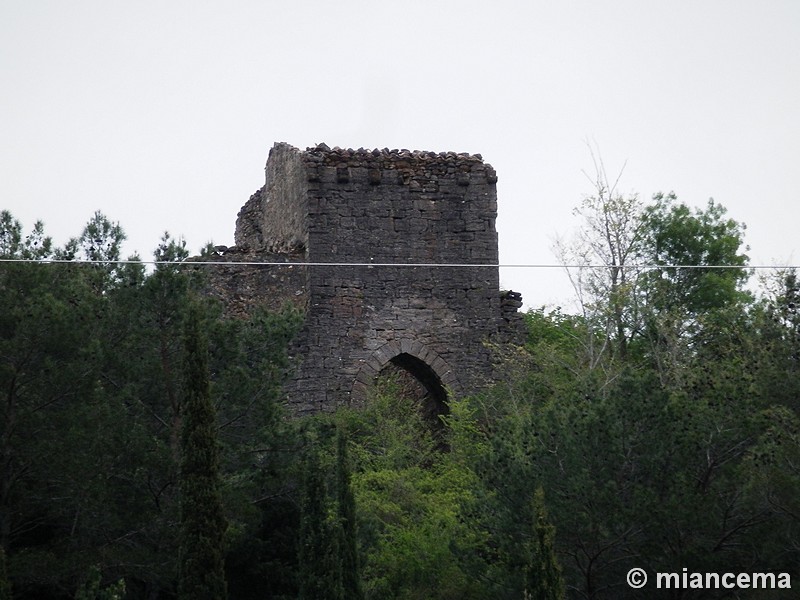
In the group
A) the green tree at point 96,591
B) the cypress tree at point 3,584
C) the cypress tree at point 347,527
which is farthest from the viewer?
the cypress tree at point 347,527

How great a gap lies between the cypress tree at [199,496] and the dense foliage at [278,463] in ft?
0.10

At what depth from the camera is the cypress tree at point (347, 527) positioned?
48.5ft

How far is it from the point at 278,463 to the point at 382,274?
21.9 feet

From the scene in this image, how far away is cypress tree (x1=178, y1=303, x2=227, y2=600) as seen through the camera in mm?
12859

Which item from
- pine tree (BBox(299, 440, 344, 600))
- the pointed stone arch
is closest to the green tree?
pine tree (BBox(299, 440, 344, 600))

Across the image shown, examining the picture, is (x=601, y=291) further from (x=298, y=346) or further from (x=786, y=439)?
(x=786, y=439)

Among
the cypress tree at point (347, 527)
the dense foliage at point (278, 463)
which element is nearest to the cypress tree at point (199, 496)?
the dense foliage at point (278, 463)

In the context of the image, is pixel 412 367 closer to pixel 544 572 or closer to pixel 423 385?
pixel 423 385

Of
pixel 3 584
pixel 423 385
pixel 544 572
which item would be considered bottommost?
pixel 3 584

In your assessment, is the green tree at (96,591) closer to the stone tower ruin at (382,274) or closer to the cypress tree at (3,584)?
the cypress tree at (3,584)

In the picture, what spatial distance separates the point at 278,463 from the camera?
16.2 m

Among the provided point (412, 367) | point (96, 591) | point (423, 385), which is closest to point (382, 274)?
point (412, 367)

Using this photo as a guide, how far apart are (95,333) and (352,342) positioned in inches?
266

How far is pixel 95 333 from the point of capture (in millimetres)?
15898
